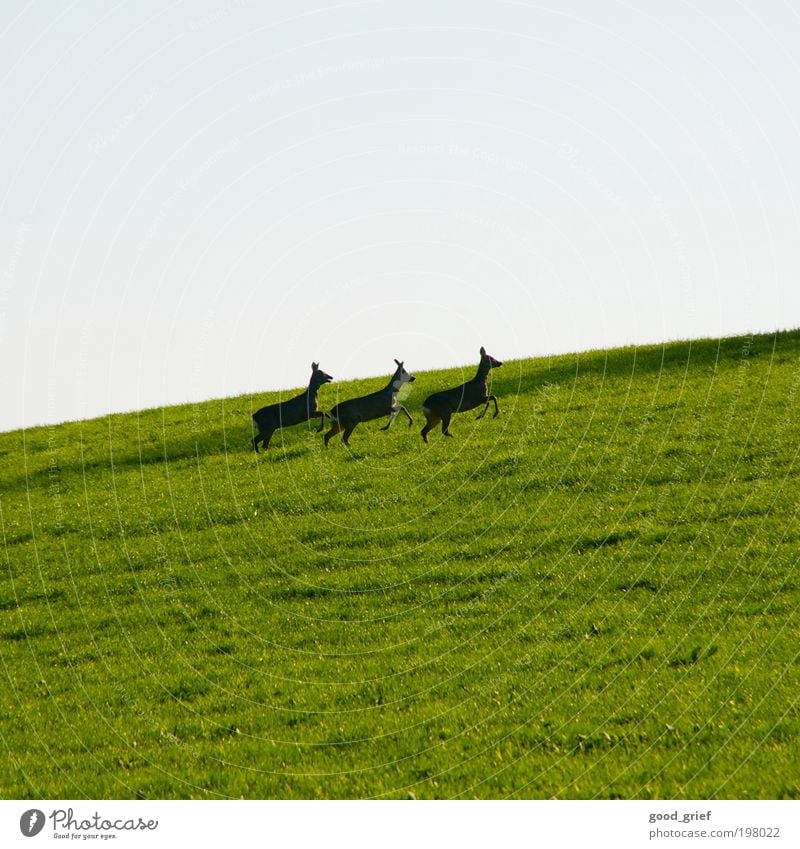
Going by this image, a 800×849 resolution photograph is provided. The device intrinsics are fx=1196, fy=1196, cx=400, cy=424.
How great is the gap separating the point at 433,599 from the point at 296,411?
4.53m

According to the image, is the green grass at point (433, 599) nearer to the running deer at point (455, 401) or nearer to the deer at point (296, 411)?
the running deer at point (455, 401)

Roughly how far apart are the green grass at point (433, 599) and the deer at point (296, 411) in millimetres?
3357

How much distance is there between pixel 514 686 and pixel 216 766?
4.59 m

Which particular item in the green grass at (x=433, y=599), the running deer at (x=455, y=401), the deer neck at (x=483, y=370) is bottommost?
the green grass at (x=433, y=599)

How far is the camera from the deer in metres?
22.7

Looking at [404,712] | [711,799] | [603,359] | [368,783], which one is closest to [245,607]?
[404,712]

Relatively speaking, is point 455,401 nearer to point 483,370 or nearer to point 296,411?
point 483,370

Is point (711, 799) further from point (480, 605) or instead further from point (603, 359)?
point (603, 359)

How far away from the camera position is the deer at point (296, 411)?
22688mm

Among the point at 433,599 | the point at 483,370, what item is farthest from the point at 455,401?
the point at 433,599

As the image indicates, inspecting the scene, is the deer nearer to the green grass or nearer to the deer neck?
the deer neck

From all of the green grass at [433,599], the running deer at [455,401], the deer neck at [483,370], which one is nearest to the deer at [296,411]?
the running deer at [455,401]

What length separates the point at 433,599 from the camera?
2273 centimetres

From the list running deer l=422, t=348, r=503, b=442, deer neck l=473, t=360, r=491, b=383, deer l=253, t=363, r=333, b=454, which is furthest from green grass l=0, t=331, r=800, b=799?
deer neck l=473, t=360, r=491, b=383
